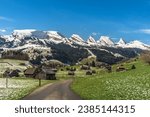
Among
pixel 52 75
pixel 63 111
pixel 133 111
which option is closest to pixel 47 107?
pixel 63 111

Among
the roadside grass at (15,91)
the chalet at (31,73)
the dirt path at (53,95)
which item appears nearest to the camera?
the dirt path at (53,95)

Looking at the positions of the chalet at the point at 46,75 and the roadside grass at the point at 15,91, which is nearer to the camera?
the roadside grass at the point at 15,91

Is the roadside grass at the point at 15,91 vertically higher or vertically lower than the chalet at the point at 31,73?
lower

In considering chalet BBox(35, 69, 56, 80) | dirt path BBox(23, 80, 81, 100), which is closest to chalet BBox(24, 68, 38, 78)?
chalet BBox(35, 69, 56, 80)

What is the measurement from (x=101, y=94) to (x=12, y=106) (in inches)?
728

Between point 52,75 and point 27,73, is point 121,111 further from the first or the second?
point 27,73

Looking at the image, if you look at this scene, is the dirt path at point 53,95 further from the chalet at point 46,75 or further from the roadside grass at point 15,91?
the chalet at point 46,75

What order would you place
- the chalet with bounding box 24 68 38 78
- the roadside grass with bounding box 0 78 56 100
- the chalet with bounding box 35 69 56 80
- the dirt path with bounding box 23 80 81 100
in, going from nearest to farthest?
the dirt path with bounding box 23 80 81 100
the roadside grass with bounding box 0 78 56 100
the chalet with bounding box 35 69 56 80
the chalet with bounding box 24 68 38 78

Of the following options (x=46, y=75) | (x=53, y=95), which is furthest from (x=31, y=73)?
(x=53, y=95)

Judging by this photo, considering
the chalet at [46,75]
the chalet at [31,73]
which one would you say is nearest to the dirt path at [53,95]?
the chalet at [46,75]

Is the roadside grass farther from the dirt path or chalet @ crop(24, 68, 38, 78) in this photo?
chalet @ crop(24, 68, 38, 78)

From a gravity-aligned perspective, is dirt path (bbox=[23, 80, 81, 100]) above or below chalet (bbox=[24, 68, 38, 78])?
below

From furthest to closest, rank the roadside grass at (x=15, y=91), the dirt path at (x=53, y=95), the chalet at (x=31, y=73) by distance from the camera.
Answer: the chalet at (x=31, y=73), the roadside grass at (x=15, y=91), the dirt path at (x=53, y=95)

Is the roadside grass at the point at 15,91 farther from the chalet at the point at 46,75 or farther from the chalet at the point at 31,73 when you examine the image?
the chalet at the point at 31,73
